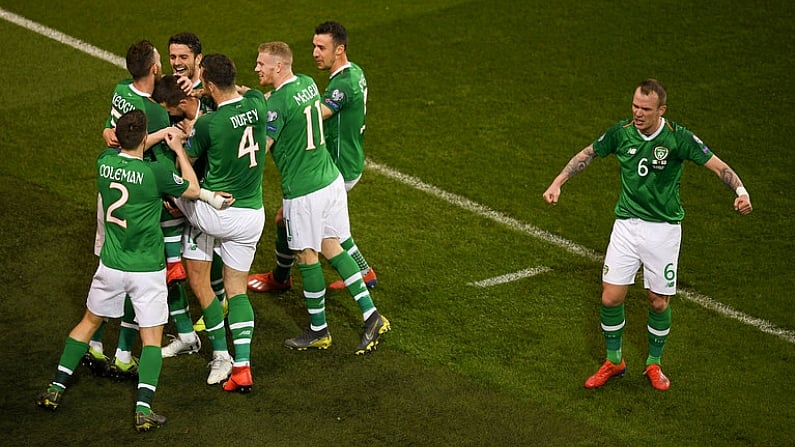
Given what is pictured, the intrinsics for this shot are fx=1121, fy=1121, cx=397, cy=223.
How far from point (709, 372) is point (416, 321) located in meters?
2.16

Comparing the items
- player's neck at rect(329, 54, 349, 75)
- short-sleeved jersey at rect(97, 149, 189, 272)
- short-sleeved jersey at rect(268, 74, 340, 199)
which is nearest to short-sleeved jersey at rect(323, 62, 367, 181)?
player's neck at rect(329, 54, 349, 75)

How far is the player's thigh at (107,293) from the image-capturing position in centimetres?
688

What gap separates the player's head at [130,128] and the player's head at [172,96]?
0.63 m

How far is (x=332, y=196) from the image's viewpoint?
316 inches

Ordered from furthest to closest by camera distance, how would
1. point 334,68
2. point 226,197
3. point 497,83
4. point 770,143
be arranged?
→ point 497,83 < point 770,143 < point 334,68 < point 226,197

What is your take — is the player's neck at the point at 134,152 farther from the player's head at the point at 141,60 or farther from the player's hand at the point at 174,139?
the player's head at the point at 141,60

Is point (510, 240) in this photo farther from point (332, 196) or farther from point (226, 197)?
point (226, 197)

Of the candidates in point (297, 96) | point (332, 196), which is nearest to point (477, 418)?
point (332, 196)

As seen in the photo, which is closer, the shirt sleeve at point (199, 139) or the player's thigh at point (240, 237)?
the shirt sleeve at point (199, 139)

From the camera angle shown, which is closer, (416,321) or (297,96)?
(297,96)

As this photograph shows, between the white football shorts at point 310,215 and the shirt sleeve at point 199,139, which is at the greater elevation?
the shirt sleeve at point 199,139

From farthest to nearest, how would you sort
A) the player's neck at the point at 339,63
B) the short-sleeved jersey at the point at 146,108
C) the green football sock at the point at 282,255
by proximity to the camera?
1. the green football sock at the point at 282,255
2. the player's neck at the point at 339,63
3. the short-sleeved jersey at the point at 146,108

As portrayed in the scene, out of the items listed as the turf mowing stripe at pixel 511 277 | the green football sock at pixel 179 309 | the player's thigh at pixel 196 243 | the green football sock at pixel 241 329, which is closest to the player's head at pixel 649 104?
the turf mowing stripe at pixel 511 277

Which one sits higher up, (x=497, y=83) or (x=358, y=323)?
(x=497, y=83)
